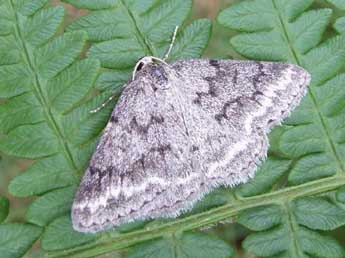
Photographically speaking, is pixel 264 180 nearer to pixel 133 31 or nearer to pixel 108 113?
pixel 108 113

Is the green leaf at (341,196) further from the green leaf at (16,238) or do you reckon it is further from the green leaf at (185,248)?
the green leaf at (16,238)

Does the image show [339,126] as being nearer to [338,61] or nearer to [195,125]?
[338,61]

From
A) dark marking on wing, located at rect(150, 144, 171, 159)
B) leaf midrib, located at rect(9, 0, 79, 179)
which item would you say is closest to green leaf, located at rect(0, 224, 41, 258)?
leaf midrib, located at rect(9, 0, 79, 179)

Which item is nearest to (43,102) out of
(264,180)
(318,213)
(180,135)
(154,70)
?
(154,70)

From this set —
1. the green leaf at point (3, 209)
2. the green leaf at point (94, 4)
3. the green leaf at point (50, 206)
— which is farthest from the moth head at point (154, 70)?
the green leaf at point (3, 209)

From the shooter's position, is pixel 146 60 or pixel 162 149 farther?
pixel 162 149
